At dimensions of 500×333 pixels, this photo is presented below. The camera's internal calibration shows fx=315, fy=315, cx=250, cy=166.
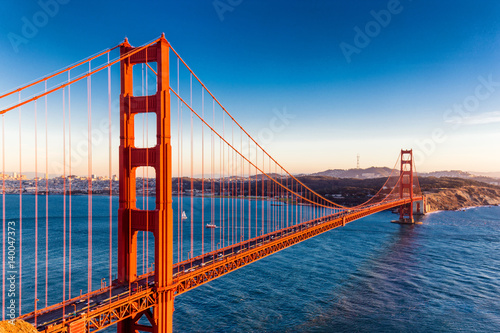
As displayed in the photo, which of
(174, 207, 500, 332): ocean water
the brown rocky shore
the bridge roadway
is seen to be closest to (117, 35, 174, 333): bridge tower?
the bridge roadway

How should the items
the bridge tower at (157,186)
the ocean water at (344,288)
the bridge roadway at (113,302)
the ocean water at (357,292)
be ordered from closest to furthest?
the bridge roadway at (113,302) → the bridge tower at (157,186) → the ocean water at (357,292) → the ocean water at (344,288)

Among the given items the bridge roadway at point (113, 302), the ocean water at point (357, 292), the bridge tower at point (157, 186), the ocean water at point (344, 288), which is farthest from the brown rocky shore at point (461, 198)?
the bridge tower at point (157, 186)

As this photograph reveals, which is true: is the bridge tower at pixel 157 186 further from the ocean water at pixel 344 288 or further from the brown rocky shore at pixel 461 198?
the brown rocky shore at pixel 461 198

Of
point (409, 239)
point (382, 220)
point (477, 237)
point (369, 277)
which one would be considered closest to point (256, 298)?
point (369, 277)

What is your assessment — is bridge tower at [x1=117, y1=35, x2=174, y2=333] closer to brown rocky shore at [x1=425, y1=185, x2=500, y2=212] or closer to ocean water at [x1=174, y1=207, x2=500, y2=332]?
ocean water at [x1=174, y1=207, x2=500, y2=332]

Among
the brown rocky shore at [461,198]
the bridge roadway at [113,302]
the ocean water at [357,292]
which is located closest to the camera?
the bridge roadway at [113,302]

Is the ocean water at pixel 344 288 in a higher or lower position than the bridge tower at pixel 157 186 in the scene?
lower
